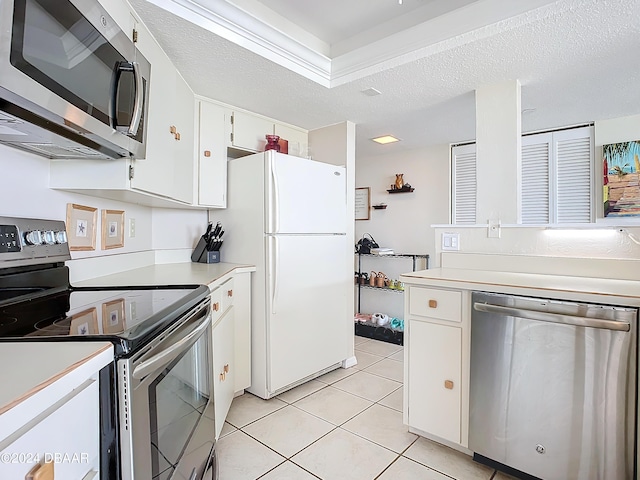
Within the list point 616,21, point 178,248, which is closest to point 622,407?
point 616,21

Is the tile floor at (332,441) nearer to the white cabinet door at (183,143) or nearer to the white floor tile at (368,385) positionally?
the white floor tile at (368,385)

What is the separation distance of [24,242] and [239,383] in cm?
166

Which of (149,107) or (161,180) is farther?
(161,180)

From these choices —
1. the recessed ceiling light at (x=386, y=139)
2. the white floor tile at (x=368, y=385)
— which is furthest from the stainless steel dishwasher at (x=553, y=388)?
the recessed ceiling light at (x=386, y=139)

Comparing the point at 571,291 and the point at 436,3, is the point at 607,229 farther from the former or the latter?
the point at 436,3

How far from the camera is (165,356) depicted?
1030 millimetres

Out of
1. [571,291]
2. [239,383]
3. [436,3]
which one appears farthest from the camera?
[239,383]

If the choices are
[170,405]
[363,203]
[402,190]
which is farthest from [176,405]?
[363,203]

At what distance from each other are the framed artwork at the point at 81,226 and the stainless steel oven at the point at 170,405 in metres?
0.76

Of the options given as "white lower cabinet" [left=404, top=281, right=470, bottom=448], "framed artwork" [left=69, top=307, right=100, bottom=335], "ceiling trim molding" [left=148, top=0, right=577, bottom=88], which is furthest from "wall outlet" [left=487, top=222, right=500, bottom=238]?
"framed artwork" [left=69, top=307, right=100, bottom=335]

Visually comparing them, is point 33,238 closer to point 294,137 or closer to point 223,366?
point 223,366

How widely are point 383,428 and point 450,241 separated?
1.31 m

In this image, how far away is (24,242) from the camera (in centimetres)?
126

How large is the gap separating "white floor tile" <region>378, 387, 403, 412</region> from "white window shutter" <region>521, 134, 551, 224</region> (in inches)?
92.4
